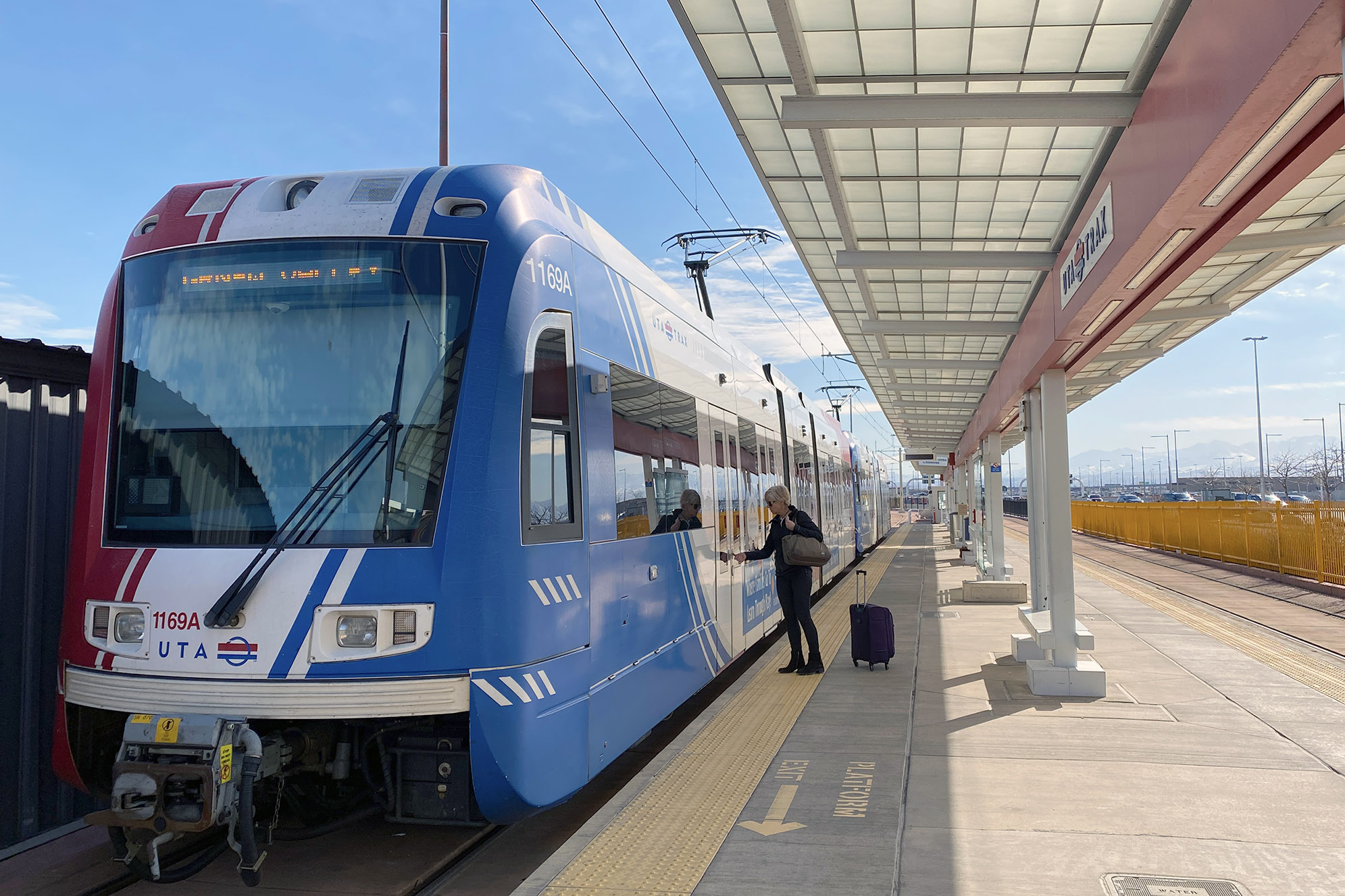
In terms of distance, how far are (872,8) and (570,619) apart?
12.4ft

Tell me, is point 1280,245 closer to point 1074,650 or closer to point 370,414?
point 1074,650

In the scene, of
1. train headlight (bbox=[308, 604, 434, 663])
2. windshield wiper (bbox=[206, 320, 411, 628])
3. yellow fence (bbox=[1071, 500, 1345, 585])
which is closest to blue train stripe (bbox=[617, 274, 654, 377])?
windshield wiper (bbox=[206, 320, 411, 628])

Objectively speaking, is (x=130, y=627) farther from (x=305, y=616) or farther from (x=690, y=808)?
(x=690, y=808)

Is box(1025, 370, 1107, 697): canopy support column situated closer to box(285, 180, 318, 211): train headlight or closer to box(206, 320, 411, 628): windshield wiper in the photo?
box(206, 320, 411, 628): windshield wiper

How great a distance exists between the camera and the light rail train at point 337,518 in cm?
451

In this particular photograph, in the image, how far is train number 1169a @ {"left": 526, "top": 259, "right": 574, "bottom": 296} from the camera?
517 cm

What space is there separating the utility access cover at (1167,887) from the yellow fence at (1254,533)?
13752 mm

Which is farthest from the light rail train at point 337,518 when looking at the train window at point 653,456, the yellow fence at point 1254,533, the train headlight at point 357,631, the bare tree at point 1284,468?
→ the bare tree at point 1284,468

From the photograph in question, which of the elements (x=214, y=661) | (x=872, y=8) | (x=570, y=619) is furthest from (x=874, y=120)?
(x=214, y=661)

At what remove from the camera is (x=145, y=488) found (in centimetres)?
495

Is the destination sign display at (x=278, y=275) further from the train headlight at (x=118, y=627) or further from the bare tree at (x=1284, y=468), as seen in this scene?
the bare tree at (x=1284, y=468)

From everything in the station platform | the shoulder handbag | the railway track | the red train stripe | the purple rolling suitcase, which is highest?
the red train stripe

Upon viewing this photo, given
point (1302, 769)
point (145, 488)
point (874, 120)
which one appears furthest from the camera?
point (874, 120)

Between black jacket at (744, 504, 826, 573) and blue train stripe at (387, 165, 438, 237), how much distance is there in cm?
513
